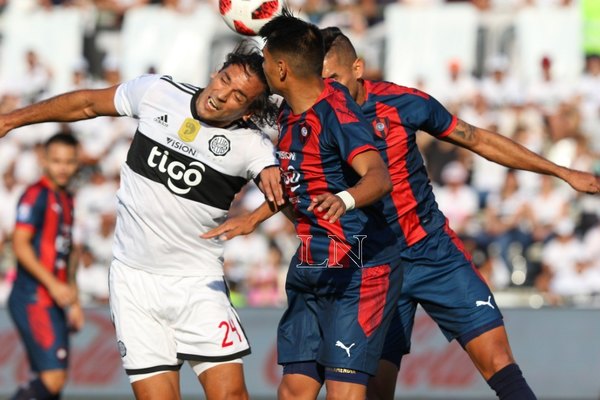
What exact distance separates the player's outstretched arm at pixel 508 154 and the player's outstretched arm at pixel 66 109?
6.86 feet

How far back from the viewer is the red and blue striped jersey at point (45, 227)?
9.20 meters

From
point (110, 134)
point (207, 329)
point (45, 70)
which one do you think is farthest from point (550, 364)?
point (45, 70)

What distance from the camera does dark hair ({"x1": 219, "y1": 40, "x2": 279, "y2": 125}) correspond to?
6168mm

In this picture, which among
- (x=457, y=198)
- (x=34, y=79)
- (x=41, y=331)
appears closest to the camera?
(x=41, y=331)

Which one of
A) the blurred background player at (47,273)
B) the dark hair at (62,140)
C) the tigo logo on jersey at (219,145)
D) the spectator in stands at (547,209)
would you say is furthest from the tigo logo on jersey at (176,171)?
the spectator in stands at (547,209)

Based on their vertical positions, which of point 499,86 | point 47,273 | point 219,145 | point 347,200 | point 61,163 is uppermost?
point 499,86

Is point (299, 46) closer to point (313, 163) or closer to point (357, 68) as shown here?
point (313, 163)

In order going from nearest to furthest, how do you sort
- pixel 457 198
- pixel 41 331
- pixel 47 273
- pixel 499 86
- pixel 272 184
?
1. pixel 272 184
2. pixel 47 273
3. pixel 41 331
4. pixel 457 198
5. pixel 499 86

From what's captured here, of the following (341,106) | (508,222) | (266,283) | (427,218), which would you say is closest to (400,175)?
(427,218)

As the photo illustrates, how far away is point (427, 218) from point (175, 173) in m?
1.62

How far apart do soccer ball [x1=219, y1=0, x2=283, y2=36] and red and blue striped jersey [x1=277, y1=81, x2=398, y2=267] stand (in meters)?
0.79

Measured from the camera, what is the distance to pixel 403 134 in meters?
6.62

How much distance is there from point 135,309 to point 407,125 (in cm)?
197

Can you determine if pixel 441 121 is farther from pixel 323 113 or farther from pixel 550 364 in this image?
pixel 550 364
